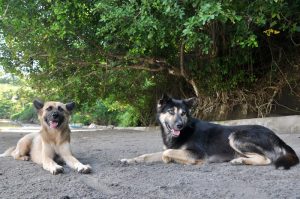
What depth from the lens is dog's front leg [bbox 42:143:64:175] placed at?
4.48m

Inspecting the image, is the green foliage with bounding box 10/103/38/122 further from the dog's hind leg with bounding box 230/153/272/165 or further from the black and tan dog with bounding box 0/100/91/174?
the dog's hind leg with bounding box 230/153/272/165

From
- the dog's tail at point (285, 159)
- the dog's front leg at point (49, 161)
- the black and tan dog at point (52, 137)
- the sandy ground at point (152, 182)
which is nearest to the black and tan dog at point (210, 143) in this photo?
the dog's tail at point (285, 159)

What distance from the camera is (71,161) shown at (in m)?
4.94

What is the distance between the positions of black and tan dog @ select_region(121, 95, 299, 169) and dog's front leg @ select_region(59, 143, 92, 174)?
0.70 metres

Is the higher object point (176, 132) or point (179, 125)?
point (179, 125)

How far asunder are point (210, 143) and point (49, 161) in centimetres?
209

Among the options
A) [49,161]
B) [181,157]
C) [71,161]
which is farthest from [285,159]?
[49,161]

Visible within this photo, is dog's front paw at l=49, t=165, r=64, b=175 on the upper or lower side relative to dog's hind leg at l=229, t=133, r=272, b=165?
lower

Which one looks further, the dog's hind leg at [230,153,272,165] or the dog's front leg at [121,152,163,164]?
the dog's front leg at [121,152,163,164]

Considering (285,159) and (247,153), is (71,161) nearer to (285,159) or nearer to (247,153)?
(247,153)

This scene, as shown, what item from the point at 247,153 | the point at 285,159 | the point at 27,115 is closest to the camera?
the point at 285,159

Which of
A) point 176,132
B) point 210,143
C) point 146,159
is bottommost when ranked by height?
point 146,159

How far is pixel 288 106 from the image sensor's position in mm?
12117

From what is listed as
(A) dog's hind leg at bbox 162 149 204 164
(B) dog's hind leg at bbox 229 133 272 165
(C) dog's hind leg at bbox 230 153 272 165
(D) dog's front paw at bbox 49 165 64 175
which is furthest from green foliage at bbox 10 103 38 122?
(C) dog's hind leg at bbox 230 153 272 165
